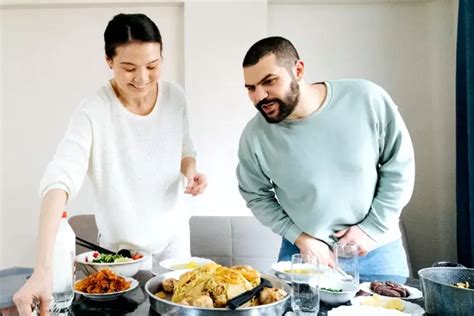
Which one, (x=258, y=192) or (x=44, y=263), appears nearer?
(x=44, y=263)

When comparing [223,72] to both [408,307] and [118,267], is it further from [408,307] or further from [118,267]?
[408,307]

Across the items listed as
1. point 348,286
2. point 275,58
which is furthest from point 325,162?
point 348,286

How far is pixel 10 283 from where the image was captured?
3.73ft

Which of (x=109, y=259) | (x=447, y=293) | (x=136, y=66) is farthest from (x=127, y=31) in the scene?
(x=447, y=293)

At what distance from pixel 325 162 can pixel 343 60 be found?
5.75 feet

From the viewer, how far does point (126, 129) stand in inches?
57.5

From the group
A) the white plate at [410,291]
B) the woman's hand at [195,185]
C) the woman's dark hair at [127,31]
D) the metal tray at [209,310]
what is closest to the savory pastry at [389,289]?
the white plate at [410,291]

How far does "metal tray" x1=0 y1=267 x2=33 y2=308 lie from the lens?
0.96m

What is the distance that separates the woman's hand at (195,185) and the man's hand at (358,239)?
21.0 inches

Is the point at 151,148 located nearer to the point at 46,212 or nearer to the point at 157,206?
the point at 157,206

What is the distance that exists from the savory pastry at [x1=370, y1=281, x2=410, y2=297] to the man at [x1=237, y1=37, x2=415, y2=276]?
32 cm

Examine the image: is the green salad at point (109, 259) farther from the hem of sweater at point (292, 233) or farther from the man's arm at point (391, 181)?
the man's arm at point (391, 181)

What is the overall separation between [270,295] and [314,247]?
0.62m

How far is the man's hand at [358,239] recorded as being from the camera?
1.48 meters
